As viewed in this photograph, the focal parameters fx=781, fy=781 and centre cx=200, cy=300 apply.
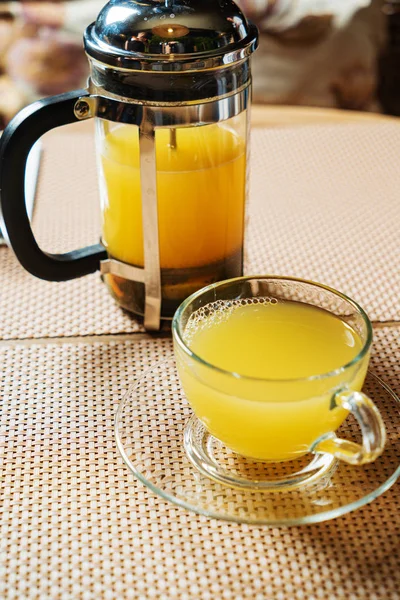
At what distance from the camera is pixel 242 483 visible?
547 mm

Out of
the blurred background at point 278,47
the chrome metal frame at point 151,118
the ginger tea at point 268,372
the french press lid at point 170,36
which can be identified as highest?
the french press lid at point 170,36

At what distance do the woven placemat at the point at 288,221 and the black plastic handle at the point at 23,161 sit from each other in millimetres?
69

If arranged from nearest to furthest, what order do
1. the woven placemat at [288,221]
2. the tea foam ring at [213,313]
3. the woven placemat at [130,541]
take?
the woven placemat at [130,541] → the tea foam ring at [213,313] → the woven placemat at [288,221]

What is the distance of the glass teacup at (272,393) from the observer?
51cm

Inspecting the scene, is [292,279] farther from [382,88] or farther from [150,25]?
[382,88]

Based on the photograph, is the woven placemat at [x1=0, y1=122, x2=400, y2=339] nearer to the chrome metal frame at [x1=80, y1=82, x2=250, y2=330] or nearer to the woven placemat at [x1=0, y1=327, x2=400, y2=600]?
Result: the chrome metal frame at [x1=80, y1=82, x2=250, y2=330]

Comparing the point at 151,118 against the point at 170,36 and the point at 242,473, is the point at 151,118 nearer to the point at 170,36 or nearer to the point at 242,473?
the point at 170,36

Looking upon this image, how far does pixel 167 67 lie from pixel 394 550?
0.41 metres

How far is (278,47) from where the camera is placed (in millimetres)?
1827

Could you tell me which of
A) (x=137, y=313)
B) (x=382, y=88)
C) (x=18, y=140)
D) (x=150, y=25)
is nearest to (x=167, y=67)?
(x=150, y=25)

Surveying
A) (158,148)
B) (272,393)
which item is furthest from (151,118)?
(272,393)

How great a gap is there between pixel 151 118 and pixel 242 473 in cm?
31

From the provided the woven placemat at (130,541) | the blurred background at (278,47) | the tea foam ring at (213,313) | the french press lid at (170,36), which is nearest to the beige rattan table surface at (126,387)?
the woven placemat at (130,541)

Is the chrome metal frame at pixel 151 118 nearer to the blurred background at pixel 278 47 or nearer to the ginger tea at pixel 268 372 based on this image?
the ginger tea at pixel 268 372
